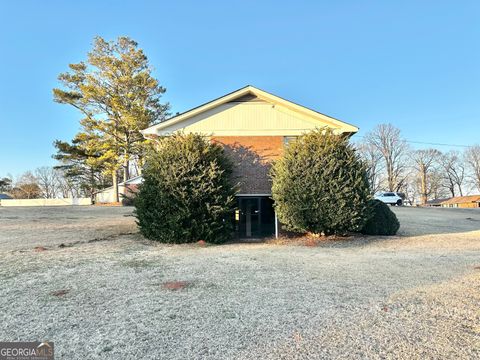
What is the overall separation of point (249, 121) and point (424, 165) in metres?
58.8

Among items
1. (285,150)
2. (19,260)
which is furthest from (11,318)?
(285,150)

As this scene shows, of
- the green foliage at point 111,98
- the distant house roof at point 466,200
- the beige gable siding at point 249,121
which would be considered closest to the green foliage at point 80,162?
the green foliage at point 111,98

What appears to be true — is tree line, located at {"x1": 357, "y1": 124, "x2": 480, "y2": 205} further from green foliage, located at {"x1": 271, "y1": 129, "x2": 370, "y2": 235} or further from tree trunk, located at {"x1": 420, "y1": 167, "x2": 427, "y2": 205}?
green foliage, located at {"x1": 271, "y1": 129, "x2": 370, "y2": 235}

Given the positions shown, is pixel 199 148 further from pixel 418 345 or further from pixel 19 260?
pixel 418 345

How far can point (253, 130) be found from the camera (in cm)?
1491

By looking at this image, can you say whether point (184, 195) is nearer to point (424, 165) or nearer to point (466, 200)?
point (466, 200)

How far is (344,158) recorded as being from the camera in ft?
42.2

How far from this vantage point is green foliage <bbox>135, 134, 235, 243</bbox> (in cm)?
1221

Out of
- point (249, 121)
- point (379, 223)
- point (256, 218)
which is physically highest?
point (249, 121)

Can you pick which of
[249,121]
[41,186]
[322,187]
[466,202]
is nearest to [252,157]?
[249,121]

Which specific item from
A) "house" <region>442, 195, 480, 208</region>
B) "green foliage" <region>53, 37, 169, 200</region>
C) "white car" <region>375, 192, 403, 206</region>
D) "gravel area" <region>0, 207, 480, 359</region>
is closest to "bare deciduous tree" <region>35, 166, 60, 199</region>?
"green foliage" <region>53, 37, 169, 200</region>

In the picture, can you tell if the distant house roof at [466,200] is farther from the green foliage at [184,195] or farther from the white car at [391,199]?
the green foliage at [184,195]

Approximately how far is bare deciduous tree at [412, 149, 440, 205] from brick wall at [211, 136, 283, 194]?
55985 mm

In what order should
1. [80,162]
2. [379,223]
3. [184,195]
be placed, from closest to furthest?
[184,195] → [379,223] → [80,162]
